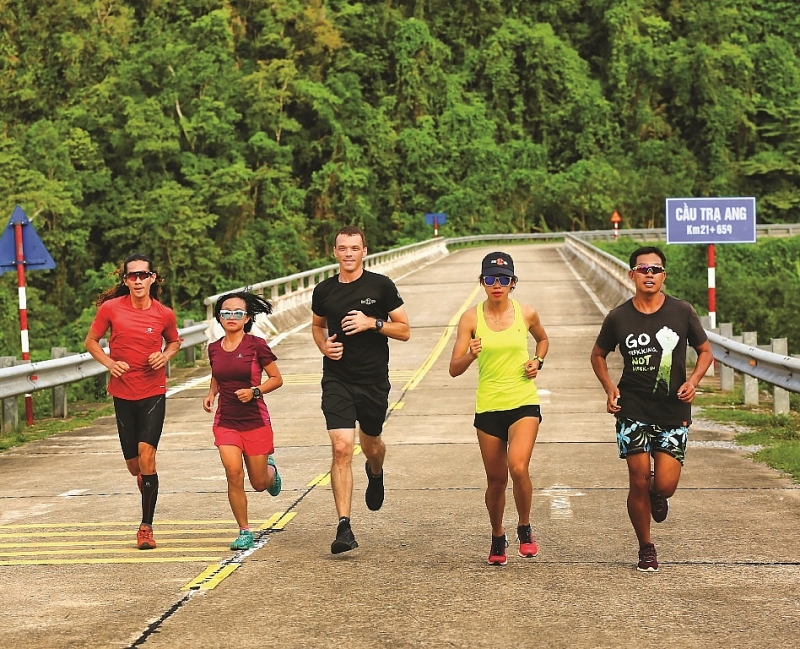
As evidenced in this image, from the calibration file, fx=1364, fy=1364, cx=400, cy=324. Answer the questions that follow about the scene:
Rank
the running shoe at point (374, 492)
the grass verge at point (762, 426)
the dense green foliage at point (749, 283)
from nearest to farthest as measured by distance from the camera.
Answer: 1. the running shoe at point (374, 492)
2. the grass verge at point (762, 426)
3. the dense green foliage at point (749, 283)

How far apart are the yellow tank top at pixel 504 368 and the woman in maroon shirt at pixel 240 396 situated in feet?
4.64

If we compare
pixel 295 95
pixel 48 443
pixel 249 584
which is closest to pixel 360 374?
pixel 249 584

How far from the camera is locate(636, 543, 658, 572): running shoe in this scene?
773 centimetres

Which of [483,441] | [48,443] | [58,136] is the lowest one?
[48,443]

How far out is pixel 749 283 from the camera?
6256 cm

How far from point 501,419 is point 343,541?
3.99 feet

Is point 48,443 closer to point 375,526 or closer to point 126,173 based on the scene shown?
point 375,526

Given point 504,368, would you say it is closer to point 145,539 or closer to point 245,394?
point 245,394

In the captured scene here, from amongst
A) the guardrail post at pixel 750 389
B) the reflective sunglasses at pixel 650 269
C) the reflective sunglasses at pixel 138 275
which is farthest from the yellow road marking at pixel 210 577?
the guardrail post at pixel 750 389

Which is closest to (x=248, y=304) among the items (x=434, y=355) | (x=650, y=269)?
(x=650, y=269)

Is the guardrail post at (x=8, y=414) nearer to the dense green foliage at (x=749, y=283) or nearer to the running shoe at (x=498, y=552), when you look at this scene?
the running shoe at (x=498, y=552)

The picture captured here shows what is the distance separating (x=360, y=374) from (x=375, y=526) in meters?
1.22

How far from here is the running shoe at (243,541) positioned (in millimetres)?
8562

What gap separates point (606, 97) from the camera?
118188mm
